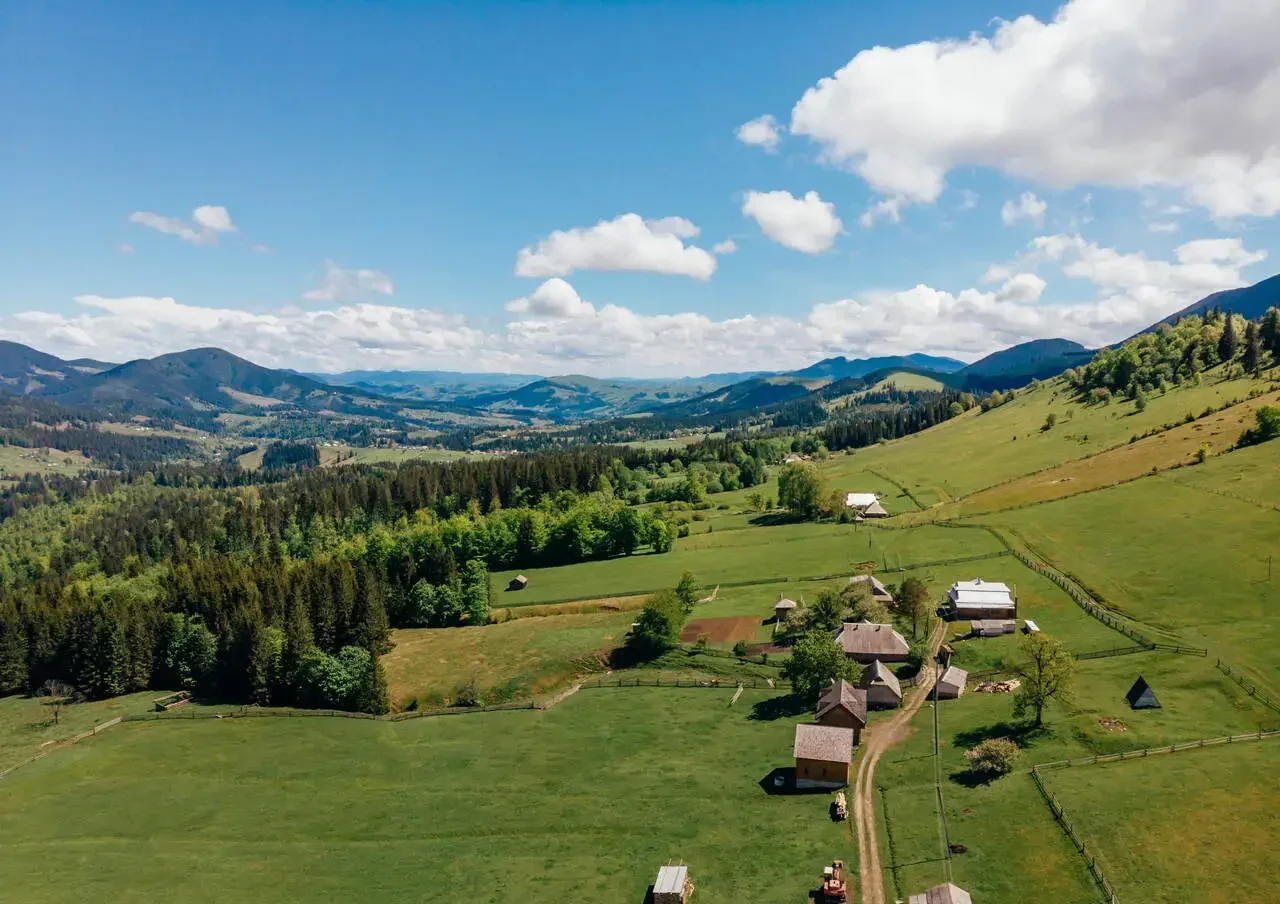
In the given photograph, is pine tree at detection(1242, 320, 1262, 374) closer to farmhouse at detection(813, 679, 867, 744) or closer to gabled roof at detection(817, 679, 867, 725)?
gabled roof at detection(817, 679, 867, 725)

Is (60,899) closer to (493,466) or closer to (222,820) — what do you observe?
(222,820)

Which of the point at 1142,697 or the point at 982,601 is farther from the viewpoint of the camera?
the point at 982,601

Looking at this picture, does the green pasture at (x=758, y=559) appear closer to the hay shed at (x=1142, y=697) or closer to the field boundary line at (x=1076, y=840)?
the hay shed at (x=1142, y=697)

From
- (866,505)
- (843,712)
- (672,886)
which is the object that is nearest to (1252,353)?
(866,505)

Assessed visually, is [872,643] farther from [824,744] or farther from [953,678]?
[824,744]

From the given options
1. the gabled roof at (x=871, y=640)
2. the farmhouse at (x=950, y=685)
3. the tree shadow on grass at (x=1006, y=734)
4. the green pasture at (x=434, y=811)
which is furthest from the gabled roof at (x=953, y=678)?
the green pasture at (x=434, y=811)

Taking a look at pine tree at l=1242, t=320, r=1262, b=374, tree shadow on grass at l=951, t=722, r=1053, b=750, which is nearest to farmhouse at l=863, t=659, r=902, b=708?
tree shadow on grass at l=951, t=722, r=1053, b=750

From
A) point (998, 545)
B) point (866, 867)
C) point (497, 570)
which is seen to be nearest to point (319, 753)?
point (866, 867)
